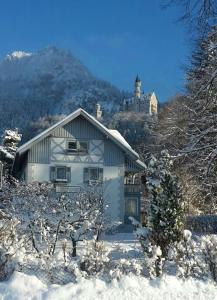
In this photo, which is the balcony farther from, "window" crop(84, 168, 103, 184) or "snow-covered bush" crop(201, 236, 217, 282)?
"snow-covered bush" crop(201, 236, 217, 282)

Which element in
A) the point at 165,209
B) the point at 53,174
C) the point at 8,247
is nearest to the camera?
the point at 8,247

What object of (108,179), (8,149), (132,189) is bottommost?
(132,189)

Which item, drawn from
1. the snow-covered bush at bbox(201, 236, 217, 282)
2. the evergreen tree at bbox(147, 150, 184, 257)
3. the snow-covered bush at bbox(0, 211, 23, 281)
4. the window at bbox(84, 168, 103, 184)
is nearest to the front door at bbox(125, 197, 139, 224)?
the window at bbox(84, 168, 103, 184)

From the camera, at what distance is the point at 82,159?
125 ft

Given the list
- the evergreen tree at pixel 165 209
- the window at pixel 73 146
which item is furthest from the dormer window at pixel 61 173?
the evergreen tree at pixel 165 209

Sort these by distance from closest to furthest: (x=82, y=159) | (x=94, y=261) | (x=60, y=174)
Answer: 1. (x=94, y=261)
2. (x=60, y=174)
3. (x=82, y=159)

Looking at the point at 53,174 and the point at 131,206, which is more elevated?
the point at 53,174

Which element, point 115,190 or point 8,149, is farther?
point 8,149

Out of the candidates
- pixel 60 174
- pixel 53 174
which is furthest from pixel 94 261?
pixel 60 174

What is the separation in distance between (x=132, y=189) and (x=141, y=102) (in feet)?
504

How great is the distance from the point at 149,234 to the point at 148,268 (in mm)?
2512

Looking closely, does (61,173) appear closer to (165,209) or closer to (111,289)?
(165,209)

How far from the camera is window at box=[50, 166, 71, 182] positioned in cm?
3744

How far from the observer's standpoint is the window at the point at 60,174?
37.4 m
